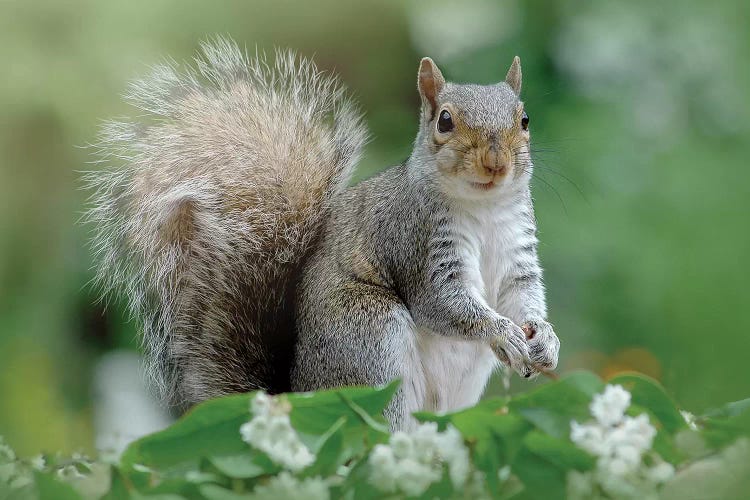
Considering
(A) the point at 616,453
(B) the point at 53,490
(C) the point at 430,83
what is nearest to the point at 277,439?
(B) the point at 53,490

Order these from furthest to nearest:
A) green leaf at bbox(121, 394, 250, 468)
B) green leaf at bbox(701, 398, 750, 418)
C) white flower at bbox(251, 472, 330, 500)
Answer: green leaf at bbox(701, 398, 750, 418) → green leaf at bbox(121, 394, 250, 468) → white flower at bbox(251, 472, 330, 500)

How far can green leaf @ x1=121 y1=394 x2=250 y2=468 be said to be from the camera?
102cm

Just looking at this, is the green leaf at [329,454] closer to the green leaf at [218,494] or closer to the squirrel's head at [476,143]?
the green leaf at [218,494]

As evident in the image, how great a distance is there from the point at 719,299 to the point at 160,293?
1510 millimetres

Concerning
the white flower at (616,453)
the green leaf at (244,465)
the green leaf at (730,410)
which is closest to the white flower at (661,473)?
the white flower at (616,453)

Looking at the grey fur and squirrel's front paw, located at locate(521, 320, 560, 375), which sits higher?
the grey fur

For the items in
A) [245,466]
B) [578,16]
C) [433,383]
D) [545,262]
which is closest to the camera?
[245,466]

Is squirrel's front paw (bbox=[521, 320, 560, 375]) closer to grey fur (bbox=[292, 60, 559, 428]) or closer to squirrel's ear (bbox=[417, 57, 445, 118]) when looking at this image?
grey fur (bbox=[292, 60, 559, 428])

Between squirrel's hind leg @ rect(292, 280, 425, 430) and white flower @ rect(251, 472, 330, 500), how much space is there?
0.72 meters

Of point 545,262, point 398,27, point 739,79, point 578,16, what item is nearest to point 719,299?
point 545,262

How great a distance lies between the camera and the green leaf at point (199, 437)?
1.02 meters

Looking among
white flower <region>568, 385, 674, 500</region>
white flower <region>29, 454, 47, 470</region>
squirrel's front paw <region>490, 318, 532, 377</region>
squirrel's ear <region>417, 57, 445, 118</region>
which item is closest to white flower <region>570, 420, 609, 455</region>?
white flower <region>568, 385, 674, 500</region>

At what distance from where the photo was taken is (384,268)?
1802 mm

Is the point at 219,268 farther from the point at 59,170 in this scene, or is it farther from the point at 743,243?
the point at 743,243
